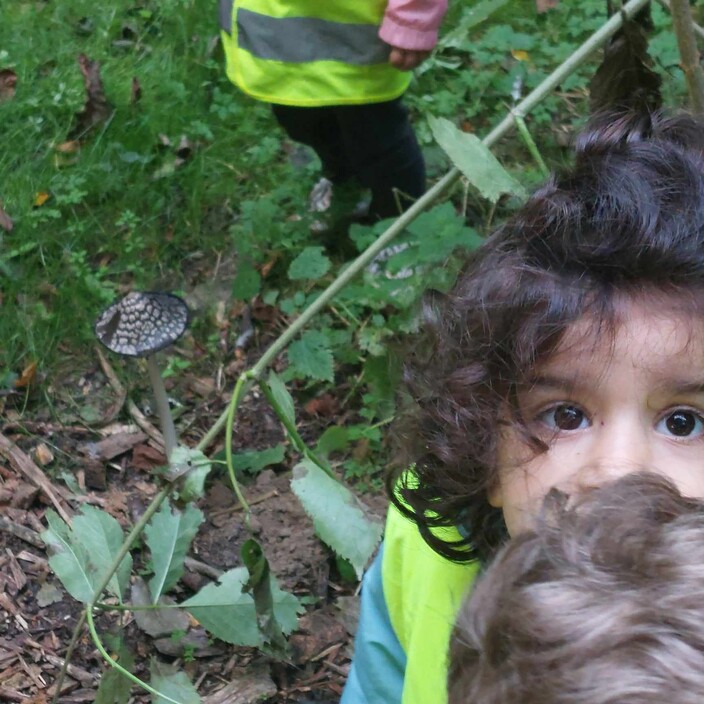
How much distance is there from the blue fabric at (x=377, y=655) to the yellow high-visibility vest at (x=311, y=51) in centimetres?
149

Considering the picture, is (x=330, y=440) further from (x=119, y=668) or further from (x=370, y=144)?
(x=370, y=144)

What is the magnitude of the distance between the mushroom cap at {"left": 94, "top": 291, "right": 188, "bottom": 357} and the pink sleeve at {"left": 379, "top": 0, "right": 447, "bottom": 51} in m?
0.95

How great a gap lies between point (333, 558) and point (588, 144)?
4.53 feet

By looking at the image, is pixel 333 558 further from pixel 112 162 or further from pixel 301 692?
pixel 112 162

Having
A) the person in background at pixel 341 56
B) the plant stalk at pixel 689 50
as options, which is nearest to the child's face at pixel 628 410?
the plant stalk at pixel 689 50

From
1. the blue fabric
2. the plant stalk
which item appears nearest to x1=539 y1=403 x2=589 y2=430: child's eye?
the blue fabric

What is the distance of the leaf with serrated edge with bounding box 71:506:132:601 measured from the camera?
1.65 meters

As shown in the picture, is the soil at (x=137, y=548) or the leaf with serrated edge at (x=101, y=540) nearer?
the leaf with serrated edge at (x=101, y=540)

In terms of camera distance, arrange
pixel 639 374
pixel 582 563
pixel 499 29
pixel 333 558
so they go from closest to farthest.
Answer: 1. pixel 582 563
2. pixel 639 374
3. pixel 333 558
4. pixel 499 29

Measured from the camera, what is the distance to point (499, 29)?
11.4 feet

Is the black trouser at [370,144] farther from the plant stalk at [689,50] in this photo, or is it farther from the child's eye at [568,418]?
the child's eye at [568,418]

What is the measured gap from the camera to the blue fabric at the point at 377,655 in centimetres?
143

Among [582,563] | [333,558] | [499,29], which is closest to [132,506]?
[333,558]

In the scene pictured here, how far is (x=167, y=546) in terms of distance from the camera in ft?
5.92
